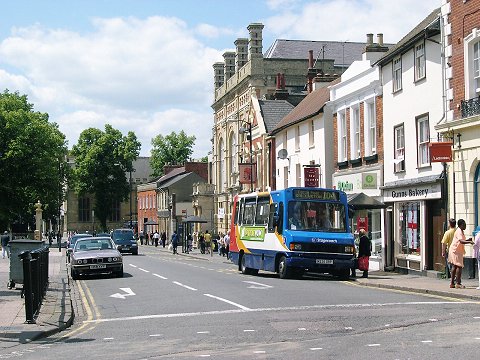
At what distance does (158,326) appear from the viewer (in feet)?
46.4

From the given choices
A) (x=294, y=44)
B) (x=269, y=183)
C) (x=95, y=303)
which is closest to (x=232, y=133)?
(x=294, y=44)

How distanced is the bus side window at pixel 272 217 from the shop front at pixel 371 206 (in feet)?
12.4

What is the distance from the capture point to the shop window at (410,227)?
29250 mm

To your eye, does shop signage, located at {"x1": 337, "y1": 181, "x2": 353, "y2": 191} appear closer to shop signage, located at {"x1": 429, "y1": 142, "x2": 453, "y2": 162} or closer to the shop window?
the shop window

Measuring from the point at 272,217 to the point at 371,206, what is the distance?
16.5 ft

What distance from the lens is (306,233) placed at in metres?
27.1

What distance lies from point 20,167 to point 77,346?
221ft

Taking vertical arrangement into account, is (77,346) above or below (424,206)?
below

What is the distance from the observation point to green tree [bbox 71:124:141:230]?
108106 mm

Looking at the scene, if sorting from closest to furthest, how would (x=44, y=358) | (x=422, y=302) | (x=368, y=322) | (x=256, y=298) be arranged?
(x=44, y=358) < (x=368, y=322) < (x=422, y=302) < (x=256, y=298)

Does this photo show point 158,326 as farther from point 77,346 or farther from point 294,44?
point 294,44

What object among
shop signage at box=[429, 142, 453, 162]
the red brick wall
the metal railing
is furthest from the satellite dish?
the metal railing

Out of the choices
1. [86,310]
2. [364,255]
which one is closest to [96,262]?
[364,255]

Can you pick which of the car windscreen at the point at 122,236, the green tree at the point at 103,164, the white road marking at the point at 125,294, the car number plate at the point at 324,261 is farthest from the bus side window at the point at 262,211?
the green tree at the point at 103,164
